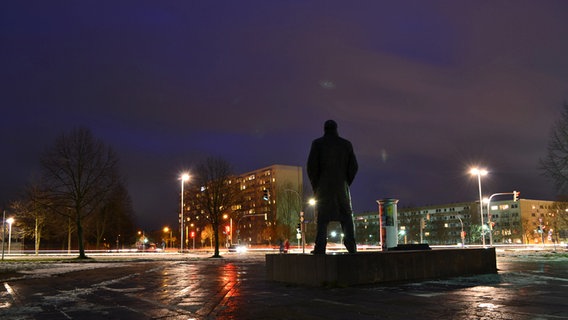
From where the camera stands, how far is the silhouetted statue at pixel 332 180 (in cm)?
1323

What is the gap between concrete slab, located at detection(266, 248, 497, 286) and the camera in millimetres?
11945

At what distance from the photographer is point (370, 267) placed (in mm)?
12453

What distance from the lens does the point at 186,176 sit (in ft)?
163

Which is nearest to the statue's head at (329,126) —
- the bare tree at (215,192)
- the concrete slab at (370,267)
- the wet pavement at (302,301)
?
the concrete slab at (370,267)

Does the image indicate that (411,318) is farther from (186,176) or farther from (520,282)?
(186,176)

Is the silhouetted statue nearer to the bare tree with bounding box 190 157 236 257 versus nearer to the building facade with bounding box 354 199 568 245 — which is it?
the bare tree with bounding box 190 157 236 257

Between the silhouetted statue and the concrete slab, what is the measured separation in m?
0.80

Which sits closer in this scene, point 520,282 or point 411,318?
point 411,318

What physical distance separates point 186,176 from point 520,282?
4073 cm

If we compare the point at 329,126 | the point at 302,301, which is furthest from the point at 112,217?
the point at 302,301

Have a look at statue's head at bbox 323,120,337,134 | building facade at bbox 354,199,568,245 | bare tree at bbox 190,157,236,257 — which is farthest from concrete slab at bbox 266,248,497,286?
building facade at bbox 354,199,568,245

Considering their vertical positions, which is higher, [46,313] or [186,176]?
[186,176]

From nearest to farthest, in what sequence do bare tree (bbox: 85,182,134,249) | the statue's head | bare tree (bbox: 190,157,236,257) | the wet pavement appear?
the wet pavement
the statue's head
bare tree (bbox: 190,157,236,257)
bare tree (bbox: 85,182,134,249)

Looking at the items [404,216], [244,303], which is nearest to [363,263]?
[244,303]
